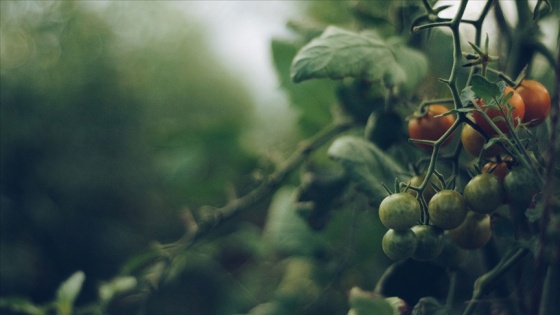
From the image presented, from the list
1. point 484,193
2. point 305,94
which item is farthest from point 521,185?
point 305,94

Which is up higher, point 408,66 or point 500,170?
point 408,66

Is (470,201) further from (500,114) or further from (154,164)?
(154,164)

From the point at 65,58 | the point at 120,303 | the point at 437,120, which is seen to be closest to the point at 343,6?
the point at 437,120

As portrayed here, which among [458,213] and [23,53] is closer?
[458,213]

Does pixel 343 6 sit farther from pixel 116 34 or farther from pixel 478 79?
pixel 116 34

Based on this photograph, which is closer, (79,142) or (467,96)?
(467,96)

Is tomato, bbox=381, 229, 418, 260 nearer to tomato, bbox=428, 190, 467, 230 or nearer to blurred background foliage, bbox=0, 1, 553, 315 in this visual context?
tomato, bbox=428, 190, 467, 230
